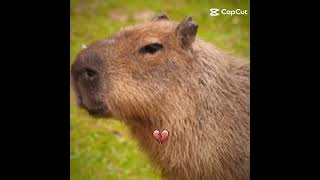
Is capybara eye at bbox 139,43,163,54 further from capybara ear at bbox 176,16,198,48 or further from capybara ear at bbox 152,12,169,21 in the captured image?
capybara ear at bbox 152,12,169,21

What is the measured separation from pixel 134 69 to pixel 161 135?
0.53 m

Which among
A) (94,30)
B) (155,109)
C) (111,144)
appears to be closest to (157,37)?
(155,109)

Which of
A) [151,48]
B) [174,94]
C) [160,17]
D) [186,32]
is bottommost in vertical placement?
[174,94]

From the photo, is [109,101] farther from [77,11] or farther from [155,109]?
[77,11]

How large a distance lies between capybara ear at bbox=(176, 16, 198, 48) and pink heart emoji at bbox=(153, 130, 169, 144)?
2.07 ft

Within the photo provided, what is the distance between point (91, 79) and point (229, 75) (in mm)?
1054

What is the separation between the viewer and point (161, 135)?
5270mm

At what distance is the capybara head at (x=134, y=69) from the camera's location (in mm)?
5055

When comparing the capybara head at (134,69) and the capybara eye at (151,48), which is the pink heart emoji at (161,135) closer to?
the capybara head at (134,69)

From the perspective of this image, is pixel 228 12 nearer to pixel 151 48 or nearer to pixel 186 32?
pixel 186 32

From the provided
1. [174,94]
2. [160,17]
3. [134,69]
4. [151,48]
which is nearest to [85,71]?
[134,69]

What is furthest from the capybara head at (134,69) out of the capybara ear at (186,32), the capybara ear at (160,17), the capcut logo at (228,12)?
the capcut logo at (228,12)

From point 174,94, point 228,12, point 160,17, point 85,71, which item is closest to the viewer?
point 85,71

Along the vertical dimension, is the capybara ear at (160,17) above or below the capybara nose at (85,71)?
above
